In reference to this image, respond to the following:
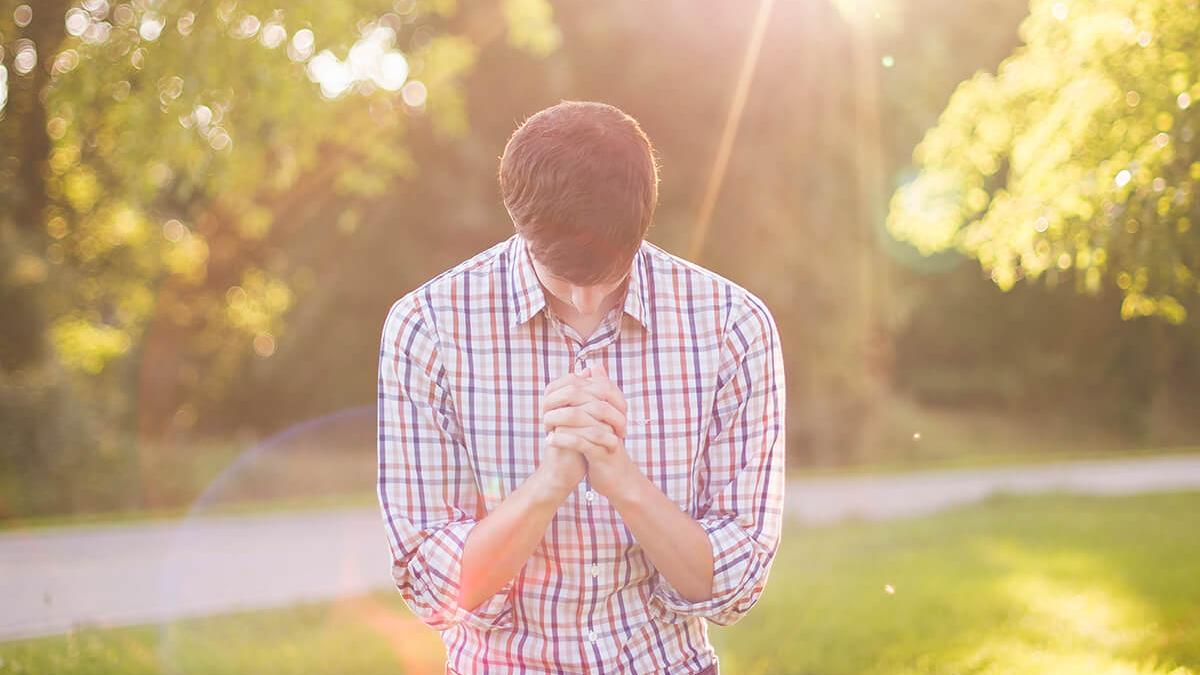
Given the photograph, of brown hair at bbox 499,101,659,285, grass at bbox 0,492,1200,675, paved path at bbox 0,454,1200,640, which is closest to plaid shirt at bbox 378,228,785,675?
brown hair at bbox 499,101,659,285

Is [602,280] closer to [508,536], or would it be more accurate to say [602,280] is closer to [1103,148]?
[508,536]

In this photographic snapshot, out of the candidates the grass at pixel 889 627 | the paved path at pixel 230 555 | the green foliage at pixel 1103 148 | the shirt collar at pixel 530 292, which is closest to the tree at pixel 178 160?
the paved path at pixel 230 555

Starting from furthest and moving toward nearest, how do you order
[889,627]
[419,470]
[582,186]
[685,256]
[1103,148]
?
[685,256] < [889,627] < [1103,148] < [419,470] < [582,186]

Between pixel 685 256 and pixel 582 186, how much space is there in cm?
1350

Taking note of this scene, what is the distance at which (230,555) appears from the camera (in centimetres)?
1033

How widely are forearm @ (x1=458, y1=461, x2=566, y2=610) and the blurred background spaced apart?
3.45 meters

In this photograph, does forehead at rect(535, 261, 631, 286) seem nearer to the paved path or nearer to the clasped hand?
the clasped hand

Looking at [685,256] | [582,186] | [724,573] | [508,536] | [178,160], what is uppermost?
[178,160]

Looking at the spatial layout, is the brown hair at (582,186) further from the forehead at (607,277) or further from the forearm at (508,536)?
the forearm at (508,536)

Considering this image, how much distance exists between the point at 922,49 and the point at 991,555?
9.92m

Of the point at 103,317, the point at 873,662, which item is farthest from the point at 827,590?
the point at 103,317

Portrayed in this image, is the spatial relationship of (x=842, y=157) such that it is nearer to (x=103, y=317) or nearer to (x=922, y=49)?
(x=922, y=49)

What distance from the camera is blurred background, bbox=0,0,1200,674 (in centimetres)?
552

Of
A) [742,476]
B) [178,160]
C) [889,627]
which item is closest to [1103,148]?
[889,627]
